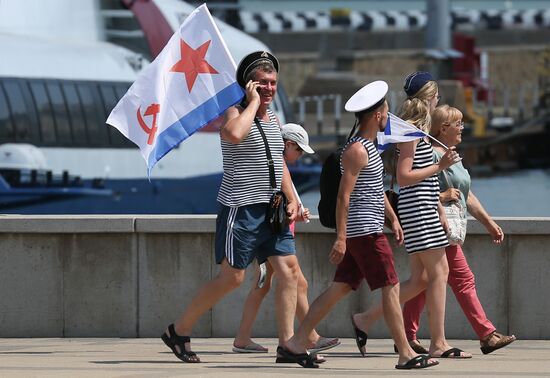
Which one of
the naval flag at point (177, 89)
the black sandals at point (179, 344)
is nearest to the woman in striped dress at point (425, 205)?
the naval flag at point (177, 89)

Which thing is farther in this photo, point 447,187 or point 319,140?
point 319,140

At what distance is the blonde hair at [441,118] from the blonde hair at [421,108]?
0.59 feet

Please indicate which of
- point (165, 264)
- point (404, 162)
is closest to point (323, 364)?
point (404, 162)

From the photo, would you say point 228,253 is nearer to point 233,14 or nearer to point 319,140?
point 319,140

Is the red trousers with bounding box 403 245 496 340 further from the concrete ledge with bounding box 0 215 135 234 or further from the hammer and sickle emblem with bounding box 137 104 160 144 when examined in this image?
the concrete ledge with bounding box 0 215 135 234

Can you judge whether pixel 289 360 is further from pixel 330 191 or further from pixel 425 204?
pixel 425 204

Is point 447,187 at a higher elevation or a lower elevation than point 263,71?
lower

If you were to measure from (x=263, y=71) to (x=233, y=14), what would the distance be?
4013cm

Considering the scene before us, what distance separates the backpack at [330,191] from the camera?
31.6 ft

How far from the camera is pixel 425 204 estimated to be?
9.74m

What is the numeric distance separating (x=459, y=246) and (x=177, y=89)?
174 centimetres

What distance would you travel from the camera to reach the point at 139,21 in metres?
30.3

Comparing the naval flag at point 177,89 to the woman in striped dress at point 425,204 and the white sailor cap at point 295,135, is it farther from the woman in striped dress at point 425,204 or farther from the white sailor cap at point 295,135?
the woman in striped dress at point 425,204

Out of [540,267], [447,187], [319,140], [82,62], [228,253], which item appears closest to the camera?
[228,253]
